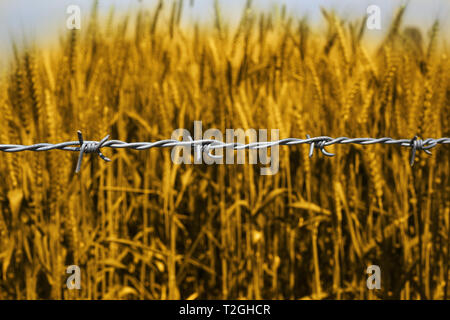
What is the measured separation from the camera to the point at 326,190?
1408 millimetres

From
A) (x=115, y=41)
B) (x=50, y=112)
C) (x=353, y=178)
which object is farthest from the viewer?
(x=115, y=41)

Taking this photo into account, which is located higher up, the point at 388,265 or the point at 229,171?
the point at 229,171

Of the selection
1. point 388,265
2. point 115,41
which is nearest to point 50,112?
point 115,41

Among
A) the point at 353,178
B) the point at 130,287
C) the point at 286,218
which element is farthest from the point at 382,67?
the point at 130,287

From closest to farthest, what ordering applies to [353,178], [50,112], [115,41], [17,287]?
[50,112] < [17,287] < [353,178] < [115,41]

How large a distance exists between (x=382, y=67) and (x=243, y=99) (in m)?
0.43

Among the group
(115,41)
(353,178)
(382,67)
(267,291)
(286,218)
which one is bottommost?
(267,291)

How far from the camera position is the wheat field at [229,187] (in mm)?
1297

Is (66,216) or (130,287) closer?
(66,216)

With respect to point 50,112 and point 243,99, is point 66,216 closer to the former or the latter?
point 50,112

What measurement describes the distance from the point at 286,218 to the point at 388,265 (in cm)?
30

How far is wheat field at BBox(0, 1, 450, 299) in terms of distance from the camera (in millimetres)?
1297

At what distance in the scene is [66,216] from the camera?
1.24 meters

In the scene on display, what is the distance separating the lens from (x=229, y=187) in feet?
4.66
